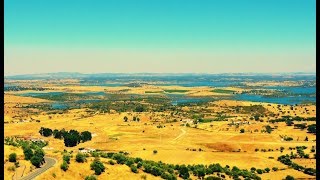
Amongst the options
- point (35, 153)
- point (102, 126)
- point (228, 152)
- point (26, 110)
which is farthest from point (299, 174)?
point (26, 110)

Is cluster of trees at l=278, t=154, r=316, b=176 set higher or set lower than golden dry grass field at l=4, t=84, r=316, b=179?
higher

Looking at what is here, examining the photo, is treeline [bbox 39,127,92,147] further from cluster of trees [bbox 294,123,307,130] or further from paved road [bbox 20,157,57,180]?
cluster of trees [bbox 294,123,307,130]

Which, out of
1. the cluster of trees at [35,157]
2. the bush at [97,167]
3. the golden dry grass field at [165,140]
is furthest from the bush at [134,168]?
the cluster of trees at [35,157]

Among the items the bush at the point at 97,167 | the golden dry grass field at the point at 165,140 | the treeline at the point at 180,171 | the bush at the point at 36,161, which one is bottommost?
the golden dry grass field at the point at 165,140

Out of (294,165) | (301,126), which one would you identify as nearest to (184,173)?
(294,165)

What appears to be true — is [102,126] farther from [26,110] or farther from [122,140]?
[26,110]

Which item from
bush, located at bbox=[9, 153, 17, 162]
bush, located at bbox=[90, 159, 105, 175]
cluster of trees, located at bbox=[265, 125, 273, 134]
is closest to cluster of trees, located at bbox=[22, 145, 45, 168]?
bush, located at bbox=[9, 153, 17, 162]

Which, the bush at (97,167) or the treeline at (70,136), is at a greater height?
the bush at (97,167)

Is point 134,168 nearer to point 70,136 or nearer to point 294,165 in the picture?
point 294,165

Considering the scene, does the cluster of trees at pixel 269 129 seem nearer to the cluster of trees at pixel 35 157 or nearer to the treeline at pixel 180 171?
the treeline at pixel 180 171

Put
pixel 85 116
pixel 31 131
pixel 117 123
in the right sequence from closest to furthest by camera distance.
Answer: pixel 31 131
pixel 117 123
pixel 85 116
